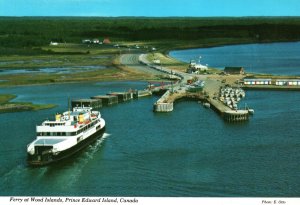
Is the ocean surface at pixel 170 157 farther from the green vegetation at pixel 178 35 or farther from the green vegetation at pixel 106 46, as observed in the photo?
the green vegetation at pixel 178 35

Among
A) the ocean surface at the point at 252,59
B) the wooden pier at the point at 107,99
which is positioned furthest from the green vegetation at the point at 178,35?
the wooden pier at the point at 107,99

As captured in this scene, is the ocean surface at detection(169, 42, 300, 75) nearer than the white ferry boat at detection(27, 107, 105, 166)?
No

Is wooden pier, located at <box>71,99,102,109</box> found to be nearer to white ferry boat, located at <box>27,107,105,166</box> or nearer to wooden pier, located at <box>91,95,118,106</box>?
wooden pier, located at <box>91,95,118,106</box>

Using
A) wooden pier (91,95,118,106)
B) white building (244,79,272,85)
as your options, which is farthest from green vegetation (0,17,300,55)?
wooden pier (91,95,118,106)

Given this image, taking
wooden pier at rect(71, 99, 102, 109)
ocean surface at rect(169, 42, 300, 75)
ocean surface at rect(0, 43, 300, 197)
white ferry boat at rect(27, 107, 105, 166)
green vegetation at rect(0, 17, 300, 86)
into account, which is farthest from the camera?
ocean surface at rect(169, 42, 300, 75)

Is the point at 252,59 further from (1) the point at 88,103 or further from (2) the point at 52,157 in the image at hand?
(2) the point at 52,157

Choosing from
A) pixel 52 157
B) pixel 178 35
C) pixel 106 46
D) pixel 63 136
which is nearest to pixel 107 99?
pixel 63 136

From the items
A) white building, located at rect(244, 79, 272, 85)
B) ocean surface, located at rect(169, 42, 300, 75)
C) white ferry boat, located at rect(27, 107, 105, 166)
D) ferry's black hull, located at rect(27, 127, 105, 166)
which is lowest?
ferry's black hull, located at rect(27, 127, 105, 166)

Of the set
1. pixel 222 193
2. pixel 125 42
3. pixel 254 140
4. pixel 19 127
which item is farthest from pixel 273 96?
pixel 125 42
